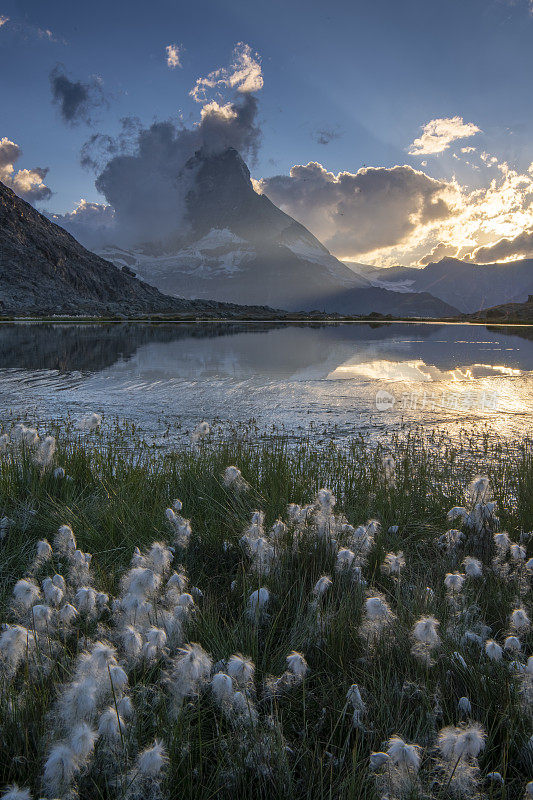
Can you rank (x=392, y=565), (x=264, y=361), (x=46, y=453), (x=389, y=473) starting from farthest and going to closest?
(x=264, y=361) → (x=389, y=473) → (x=46, y=453) → (x=392, y=565)

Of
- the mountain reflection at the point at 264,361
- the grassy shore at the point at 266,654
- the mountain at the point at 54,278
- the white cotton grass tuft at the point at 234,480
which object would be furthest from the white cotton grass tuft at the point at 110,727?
the mountain at the point at 54,278

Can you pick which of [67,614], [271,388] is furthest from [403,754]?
[271,388]

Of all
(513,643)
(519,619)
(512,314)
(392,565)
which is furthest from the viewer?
(512,314)

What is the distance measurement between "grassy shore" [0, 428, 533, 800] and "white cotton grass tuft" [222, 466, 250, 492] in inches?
3.3

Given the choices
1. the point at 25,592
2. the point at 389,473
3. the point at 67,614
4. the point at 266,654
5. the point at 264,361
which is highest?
the point at 264,361

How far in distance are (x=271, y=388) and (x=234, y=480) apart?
12.1 metres

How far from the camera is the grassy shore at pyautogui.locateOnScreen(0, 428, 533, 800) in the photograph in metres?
2.53

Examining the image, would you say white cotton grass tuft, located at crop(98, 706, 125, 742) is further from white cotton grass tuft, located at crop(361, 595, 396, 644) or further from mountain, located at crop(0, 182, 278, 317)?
mountain, located at crop(0, 182, 278, 317)

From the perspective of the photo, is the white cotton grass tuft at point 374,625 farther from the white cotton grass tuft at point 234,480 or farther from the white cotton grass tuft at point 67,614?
the white cotton grass tuft at point 234,480

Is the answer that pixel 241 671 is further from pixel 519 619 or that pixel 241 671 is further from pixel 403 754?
pixel 519 619

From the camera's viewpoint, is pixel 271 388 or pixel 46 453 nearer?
pixel 46 453

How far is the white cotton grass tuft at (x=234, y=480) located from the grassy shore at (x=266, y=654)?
84mm

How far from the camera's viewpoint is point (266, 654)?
3.50 m

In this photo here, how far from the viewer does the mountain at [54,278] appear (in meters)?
120
